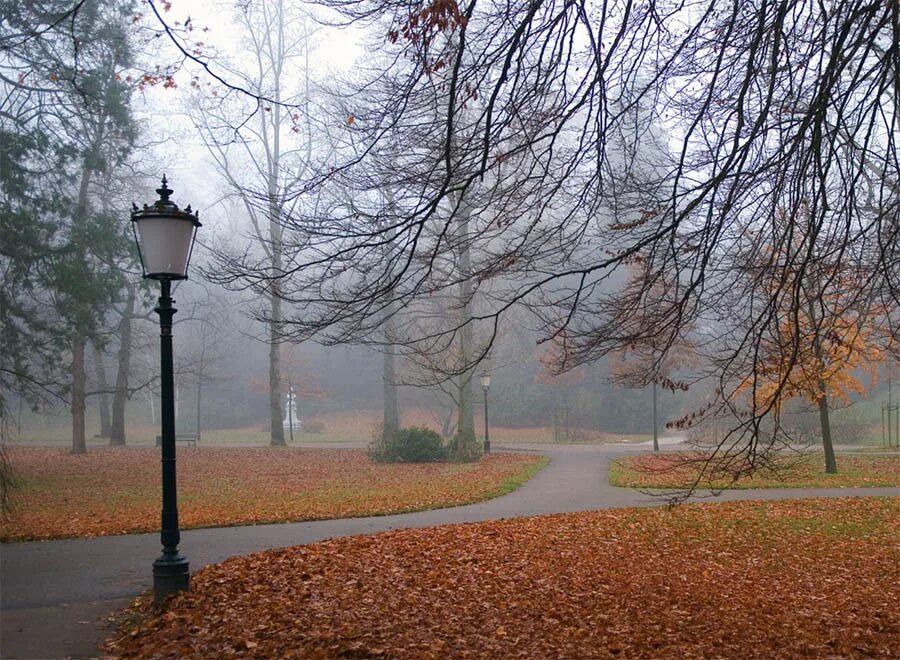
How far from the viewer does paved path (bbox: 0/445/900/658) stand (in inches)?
224

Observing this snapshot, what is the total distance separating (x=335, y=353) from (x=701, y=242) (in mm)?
54596

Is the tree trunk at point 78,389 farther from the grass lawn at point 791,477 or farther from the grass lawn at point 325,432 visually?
the grass lawn at point 791,477

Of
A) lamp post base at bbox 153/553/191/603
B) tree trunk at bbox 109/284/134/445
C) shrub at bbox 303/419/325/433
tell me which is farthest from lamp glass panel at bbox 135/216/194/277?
shrub at bbox 303/419/325/433

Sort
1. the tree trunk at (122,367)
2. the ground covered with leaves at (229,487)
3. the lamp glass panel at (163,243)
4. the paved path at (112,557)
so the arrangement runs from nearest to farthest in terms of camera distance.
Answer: the paved path at (112,557)
the lamp glass panel at (163,243)
the ground covered with leaves at (229,487)
the tree trunk at (122,367)

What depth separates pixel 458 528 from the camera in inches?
409

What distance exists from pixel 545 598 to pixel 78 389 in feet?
62.4

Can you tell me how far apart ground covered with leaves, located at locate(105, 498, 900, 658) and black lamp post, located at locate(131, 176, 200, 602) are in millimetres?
287

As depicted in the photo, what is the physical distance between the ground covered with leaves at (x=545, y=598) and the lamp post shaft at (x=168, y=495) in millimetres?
202

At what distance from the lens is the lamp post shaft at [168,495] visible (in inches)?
250

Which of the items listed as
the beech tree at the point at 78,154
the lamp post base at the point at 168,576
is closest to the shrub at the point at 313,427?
the beech tree at the point at 78,154

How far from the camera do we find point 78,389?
2180 centimetres

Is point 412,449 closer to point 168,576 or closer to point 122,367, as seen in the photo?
point 122,367

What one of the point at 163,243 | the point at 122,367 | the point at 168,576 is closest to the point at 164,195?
the point at 163,243

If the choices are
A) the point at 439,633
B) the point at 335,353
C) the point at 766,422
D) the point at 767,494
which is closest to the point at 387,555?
the point at 439,633
